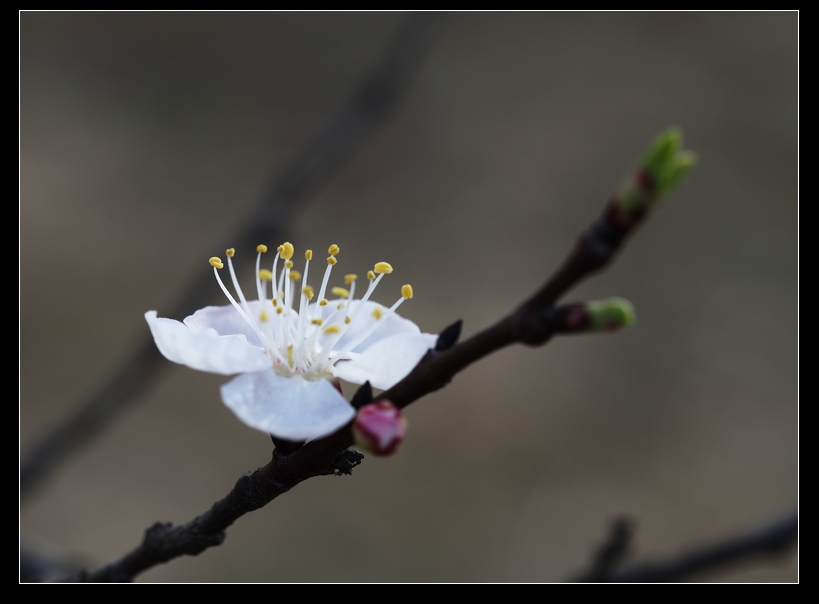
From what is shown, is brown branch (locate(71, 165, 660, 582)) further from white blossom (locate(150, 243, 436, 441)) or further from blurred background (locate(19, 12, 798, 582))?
blurred background (locate(19, 12, 798, 582))

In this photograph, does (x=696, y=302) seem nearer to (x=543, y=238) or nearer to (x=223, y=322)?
(x=543, y=238)

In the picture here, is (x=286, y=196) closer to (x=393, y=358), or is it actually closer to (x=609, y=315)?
(x=393, y=358)

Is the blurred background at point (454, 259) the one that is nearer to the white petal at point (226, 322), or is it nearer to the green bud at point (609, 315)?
the white petal at point (226, 322)

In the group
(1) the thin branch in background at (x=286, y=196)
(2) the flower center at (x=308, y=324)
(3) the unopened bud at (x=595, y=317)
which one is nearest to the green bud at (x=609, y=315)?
(3) the unopened bud at (x=595, y=317)

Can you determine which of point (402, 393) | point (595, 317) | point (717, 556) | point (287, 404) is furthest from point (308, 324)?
point (717, 556)

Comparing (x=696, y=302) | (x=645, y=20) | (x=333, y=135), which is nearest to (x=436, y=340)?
(x=333, y=135)

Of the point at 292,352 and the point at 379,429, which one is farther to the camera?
the point at 292,352

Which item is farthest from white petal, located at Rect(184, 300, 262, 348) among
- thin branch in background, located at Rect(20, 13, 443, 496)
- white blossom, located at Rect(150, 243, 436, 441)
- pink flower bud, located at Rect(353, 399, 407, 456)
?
thin branch in background, located at Rect(20, 13, 443, 496)
